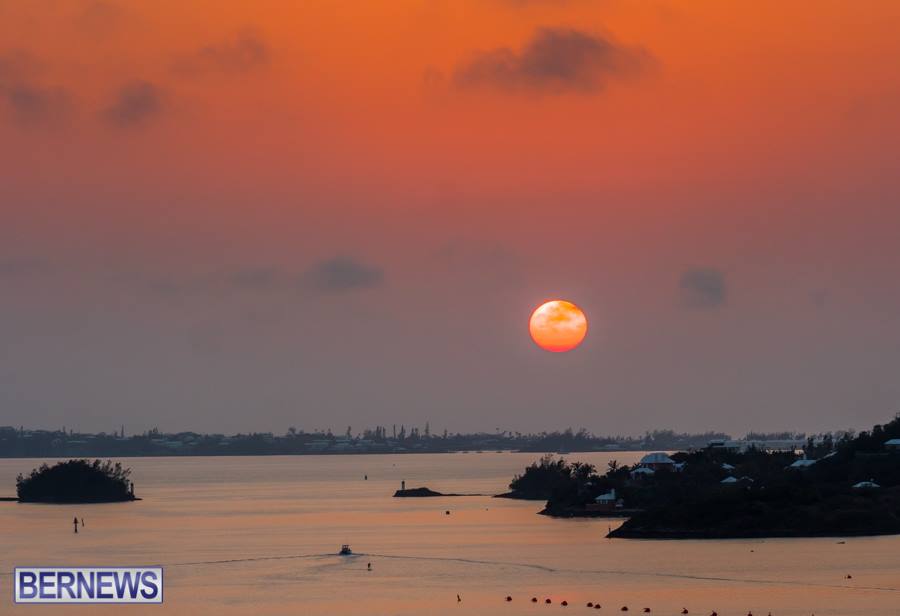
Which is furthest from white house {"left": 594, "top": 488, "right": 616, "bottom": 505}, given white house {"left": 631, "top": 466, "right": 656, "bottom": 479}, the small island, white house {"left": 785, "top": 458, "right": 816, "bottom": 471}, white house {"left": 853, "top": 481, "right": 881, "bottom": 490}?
white house {"left": 853, "top": 481, "right": 881, "bottom": 490}

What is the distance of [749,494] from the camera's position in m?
145

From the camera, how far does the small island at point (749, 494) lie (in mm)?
139500

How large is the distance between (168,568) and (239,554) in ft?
33.5

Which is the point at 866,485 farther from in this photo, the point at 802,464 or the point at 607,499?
the point at 607,499

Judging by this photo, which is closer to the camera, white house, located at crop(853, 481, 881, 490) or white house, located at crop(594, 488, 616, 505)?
white house, located at crop(853, 481, 881, 490)

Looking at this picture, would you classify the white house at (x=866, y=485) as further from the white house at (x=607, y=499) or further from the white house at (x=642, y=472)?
the white house at (x=642, y=472)

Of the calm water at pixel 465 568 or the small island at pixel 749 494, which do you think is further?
the small island at pixel 749 494

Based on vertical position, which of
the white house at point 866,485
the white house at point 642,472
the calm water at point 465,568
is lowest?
the calm water at point 465,568

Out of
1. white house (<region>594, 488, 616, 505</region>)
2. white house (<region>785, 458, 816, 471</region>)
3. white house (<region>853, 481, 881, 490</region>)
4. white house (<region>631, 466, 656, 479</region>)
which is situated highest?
white house (<region>785, 458, 816, 471</region>)

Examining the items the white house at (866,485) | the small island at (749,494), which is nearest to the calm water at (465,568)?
A: the small island at (749,494)

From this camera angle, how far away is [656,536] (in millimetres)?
140625

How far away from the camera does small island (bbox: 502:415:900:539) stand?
458 feet

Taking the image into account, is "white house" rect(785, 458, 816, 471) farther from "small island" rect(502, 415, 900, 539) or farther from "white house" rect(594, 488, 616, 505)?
"white house" rect(594, 488, 616, 505)

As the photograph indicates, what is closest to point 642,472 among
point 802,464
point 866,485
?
point 802,464
